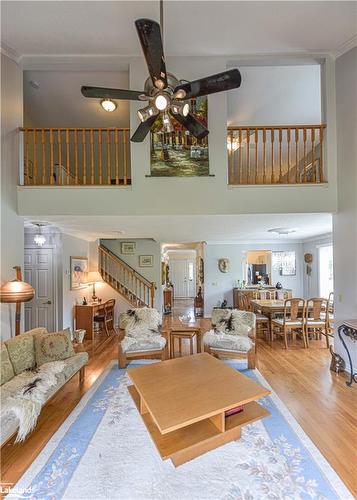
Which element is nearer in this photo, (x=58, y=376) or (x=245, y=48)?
(x=58, y=376)

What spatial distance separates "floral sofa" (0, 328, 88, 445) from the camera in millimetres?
2439

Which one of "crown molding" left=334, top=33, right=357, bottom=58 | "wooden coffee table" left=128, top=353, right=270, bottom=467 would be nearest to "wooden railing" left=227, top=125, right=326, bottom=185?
"crown molding" left=334, top=33, right=357, bottom=58

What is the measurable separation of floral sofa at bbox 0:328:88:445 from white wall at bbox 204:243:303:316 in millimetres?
5149

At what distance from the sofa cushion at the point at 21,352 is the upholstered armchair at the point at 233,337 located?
7.70ft

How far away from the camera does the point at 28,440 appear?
2.26 meters

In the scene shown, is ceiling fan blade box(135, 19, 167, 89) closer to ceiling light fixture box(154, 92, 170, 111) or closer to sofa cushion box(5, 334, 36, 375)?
ceiling light fixture box(154, 92, 170, 111)

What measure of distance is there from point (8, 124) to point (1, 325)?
112 inches

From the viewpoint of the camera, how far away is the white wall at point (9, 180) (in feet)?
11.4

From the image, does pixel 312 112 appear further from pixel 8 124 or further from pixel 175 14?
pixel 8 124

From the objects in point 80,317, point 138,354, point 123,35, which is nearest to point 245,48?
point 123,35

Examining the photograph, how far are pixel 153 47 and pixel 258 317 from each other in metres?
5.04

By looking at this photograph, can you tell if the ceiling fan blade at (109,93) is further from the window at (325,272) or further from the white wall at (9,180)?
the window at (325,272)

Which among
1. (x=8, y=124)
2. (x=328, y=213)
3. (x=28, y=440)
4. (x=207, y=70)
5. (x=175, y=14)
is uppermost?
(x=175, y=14)

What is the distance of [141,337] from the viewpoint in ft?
12.8
